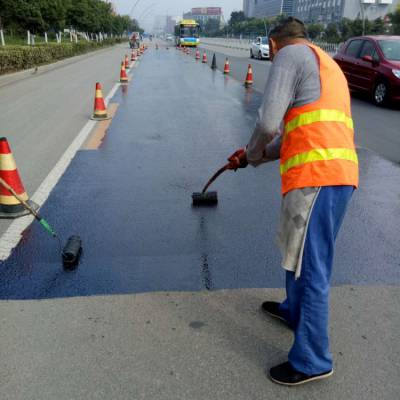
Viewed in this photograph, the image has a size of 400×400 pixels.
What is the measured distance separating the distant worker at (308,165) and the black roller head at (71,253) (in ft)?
6.16

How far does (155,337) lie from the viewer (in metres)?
2.76

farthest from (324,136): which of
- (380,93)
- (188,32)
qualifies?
(188,32)

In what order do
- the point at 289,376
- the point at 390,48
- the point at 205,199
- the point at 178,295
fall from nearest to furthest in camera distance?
the point at 289,376 < the point at 178,295 < the point at 205,199 < the point at 390,48

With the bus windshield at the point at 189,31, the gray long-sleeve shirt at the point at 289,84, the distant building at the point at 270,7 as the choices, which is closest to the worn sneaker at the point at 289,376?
the gray long-sleeve shirt at the point at 289,84

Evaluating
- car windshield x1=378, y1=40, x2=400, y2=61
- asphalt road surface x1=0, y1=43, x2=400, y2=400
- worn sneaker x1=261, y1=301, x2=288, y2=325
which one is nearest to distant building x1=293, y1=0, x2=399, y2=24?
car windshield x1=378, y1=40, x2=400, y2=61

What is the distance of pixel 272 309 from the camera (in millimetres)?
2975

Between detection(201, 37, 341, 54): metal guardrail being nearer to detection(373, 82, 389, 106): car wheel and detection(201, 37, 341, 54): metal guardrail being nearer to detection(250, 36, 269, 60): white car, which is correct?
detection(250, 36, 269, 60): white car

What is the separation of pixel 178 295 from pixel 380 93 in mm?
10149

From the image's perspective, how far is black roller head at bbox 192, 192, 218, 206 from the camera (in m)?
4.87

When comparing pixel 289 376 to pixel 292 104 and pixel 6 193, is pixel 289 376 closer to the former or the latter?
pixel 292 104

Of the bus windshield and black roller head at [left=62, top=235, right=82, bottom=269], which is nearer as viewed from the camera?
black roller head at [left=62, top=235, right=82, bottom=269]

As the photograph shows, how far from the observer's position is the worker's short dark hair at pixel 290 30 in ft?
7.38

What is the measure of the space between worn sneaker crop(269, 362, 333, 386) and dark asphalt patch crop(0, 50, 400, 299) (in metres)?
0.93

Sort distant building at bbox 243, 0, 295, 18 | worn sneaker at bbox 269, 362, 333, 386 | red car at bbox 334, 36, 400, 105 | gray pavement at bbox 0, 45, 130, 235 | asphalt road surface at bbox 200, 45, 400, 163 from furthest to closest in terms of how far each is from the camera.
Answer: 1. distant building at bbox 243, 0, 295, 18
2. red car at bbox 334, 36, 400, 105
3. asphalt road surface at bbox 200, 45, 400, 163
4. gray pavement at bbox 0, 45, 130, 235
5. worn sneaker at bbox 269, 362, 333, 386
